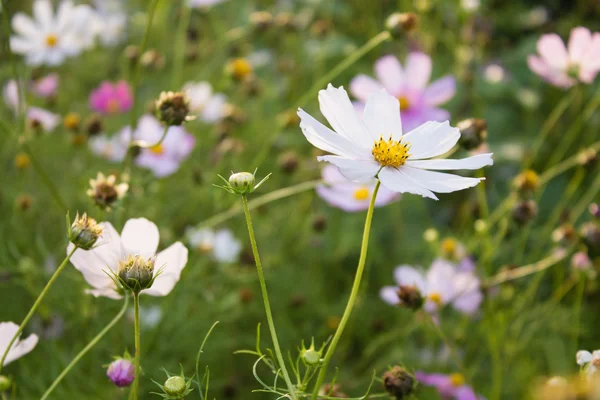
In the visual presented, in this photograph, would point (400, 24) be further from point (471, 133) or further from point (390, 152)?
point (390, 152)

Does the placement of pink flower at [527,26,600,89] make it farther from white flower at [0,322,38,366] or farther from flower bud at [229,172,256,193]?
white flower at [0,322,38,366]

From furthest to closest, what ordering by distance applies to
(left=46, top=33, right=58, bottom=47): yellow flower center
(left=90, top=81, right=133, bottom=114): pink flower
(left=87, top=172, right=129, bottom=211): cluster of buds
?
(left=90, top=81, right=133, bottom=114): pink flower, (left=46, top=33, right=58, bottom=47): yellow flower center, (left=87, top=172, right=129, bottom=211): cluster of buds

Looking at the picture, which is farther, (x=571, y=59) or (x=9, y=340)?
(x=571, y=59)

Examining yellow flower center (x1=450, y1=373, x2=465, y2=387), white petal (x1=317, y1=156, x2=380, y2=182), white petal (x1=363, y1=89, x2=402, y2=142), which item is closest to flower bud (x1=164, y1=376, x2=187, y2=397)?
white petal (x1=317, y1=156, x2=380, y2=182)

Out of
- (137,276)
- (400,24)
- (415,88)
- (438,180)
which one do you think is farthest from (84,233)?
(415,88)

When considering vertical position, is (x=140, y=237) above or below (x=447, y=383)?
below

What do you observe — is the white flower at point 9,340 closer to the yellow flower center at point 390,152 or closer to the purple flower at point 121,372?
the purple flower at point 121,372

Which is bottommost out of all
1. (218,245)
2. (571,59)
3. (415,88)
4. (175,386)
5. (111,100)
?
(175,386)

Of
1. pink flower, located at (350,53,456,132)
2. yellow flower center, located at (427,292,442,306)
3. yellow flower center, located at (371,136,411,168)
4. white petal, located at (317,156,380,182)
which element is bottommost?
white petal, located at (317,156,380,182)
